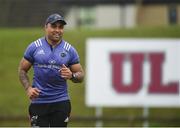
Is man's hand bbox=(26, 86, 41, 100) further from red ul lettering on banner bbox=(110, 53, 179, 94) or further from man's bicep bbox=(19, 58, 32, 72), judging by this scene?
red ul lettering on banner bbox=(110, 53, 179, 94)

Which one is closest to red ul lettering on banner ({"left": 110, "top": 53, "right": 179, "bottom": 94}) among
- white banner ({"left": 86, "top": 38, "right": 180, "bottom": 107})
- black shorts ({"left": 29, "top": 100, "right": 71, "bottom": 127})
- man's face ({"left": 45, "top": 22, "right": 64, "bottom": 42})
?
white banner ({"left": 86, "top": 38, "right": 180, "bottom": 107})

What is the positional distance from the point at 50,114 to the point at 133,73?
6.81m

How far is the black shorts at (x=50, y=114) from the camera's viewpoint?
7.13 metres

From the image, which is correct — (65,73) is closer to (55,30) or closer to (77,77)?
(77,77)

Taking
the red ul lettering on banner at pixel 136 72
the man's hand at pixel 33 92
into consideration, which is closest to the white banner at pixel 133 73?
the red ul lettering on banner at pixel 136 72

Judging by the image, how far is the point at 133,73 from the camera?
1381 centimetres

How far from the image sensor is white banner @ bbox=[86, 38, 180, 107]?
13.7 meters

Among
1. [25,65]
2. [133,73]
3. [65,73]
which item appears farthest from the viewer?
[133,73]

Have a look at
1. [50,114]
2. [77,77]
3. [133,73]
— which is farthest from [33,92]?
[133,73]

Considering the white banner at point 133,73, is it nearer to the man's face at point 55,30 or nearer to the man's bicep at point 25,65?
the man's bicep at point 25,65

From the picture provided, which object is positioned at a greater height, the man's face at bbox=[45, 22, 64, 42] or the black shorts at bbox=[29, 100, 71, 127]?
the man's face at bbox=[45, 22, 64, 42]

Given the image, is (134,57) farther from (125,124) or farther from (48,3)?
(48,3)

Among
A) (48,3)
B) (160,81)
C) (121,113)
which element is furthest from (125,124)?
(48,3)

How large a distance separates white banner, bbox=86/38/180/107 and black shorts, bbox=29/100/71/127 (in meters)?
6.51
